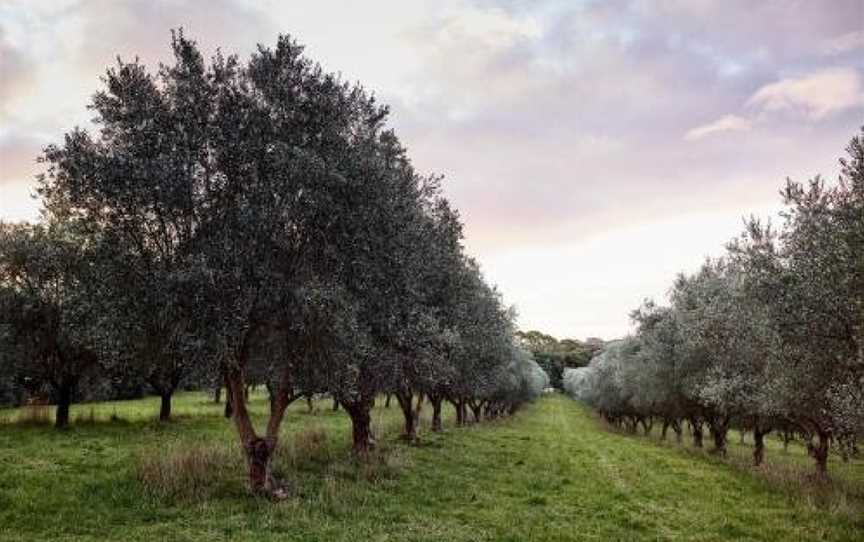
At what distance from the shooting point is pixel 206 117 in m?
25.1

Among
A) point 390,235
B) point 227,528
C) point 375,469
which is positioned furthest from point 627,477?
point 227,528

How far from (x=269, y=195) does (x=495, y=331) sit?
116 ft

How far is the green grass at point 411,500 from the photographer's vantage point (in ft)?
70.8

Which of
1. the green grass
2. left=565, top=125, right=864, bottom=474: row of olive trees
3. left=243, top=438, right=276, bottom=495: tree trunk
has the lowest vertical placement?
the green grass

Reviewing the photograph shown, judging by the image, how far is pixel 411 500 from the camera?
27.0 meters

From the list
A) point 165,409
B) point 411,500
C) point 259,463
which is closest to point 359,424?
point 411,500

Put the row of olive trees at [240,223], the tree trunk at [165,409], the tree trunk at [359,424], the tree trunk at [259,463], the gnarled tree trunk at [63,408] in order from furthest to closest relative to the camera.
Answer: the tree trunk at [165,409]
the gnarled tree trunk at [63,408]
the tree trunk at [359,424]
the tree trunk at [259,463]
the row of olive trees at [240,223]

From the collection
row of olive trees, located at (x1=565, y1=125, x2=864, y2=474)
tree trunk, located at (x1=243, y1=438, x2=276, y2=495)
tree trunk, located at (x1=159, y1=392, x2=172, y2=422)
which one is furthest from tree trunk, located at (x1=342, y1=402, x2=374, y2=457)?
tree trunk, located at (x1=159, y1=392, x2=172, y2=422)

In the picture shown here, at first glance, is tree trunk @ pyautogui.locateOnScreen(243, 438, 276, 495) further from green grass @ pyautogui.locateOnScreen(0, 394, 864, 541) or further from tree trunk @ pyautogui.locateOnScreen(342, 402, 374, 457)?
tree trunk @ pyautogui.locateOnScreen(342, 402, 374, 457)

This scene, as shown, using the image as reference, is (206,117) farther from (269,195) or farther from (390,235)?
(390,235)

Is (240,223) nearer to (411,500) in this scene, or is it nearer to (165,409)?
(411,500)

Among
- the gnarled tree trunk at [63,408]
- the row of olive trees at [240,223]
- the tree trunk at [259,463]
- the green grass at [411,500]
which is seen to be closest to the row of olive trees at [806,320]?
the green grass at [411,500]

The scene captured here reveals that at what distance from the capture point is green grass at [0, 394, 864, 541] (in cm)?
2159

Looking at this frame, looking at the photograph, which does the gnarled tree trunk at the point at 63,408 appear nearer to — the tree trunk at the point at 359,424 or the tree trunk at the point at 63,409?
the tree trunk at the point at 63,409
